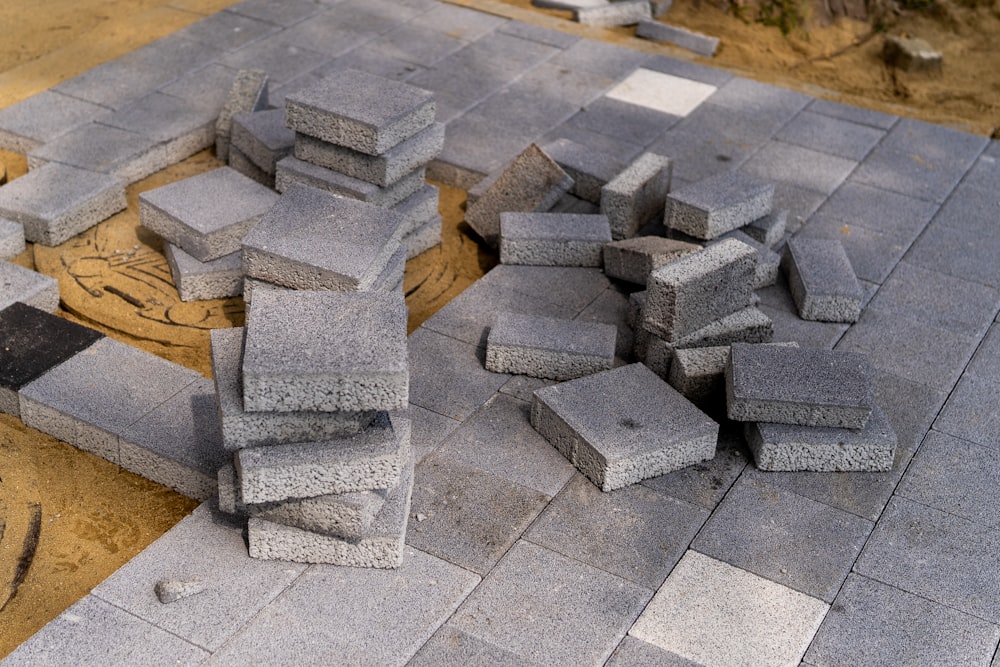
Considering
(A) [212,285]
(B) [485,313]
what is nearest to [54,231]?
(A) [212,285]

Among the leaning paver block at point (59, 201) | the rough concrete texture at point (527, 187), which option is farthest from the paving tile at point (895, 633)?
the leaning paver block at point (59, 201)

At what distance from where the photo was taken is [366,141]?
27.1 feet

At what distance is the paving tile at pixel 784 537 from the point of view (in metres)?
6.21

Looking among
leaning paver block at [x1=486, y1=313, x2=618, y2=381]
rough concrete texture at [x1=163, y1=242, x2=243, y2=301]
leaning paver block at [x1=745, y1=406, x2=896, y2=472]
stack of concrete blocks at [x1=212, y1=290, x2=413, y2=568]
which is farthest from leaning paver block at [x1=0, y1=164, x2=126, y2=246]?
leaning paver block at [x1=745, y1=406, x2=896, y2=472]

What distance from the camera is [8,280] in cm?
802

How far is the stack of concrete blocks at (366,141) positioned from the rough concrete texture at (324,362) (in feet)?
7.87

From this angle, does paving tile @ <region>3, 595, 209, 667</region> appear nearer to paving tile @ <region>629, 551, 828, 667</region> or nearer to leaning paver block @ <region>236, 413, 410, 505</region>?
leaning paver block @ <region>236, 413, 410, 505</region>

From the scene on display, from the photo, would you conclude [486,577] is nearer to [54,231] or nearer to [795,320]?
[795,320]

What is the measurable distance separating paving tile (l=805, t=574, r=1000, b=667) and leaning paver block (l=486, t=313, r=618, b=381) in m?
2.11

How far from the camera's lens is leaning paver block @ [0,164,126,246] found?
8797 mm

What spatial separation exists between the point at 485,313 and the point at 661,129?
3.48 meters

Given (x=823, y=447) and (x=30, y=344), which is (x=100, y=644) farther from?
(x=823, y=447)

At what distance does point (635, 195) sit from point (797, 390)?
8.35ft

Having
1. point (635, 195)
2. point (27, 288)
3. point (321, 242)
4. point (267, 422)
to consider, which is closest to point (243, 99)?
point (27, 288)
